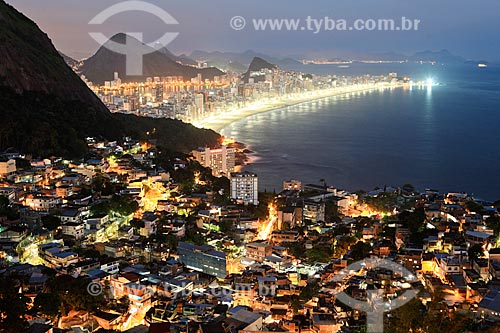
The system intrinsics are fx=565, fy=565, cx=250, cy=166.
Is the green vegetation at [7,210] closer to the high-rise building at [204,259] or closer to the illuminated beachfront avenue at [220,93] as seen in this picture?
the high-rise building at [204,259]

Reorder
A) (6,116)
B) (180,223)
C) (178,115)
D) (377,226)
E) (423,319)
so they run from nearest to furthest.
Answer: (423,319) → (180,223) → (377,226) → (6,116) → (178,115)

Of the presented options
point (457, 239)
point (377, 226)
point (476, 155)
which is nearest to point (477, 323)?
point (457, 239)

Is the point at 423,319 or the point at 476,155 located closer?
the point at 423,319

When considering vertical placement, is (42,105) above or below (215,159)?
above

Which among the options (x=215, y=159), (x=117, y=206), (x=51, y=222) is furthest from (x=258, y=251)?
(x=215, y=159)

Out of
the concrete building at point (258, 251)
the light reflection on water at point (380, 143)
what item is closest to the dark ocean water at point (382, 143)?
the light reflection on water at point (380, 143)

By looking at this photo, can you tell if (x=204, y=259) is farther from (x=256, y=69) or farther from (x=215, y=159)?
(x=256, y=69)

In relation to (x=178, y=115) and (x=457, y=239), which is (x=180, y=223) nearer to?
(x=457, y=239)
